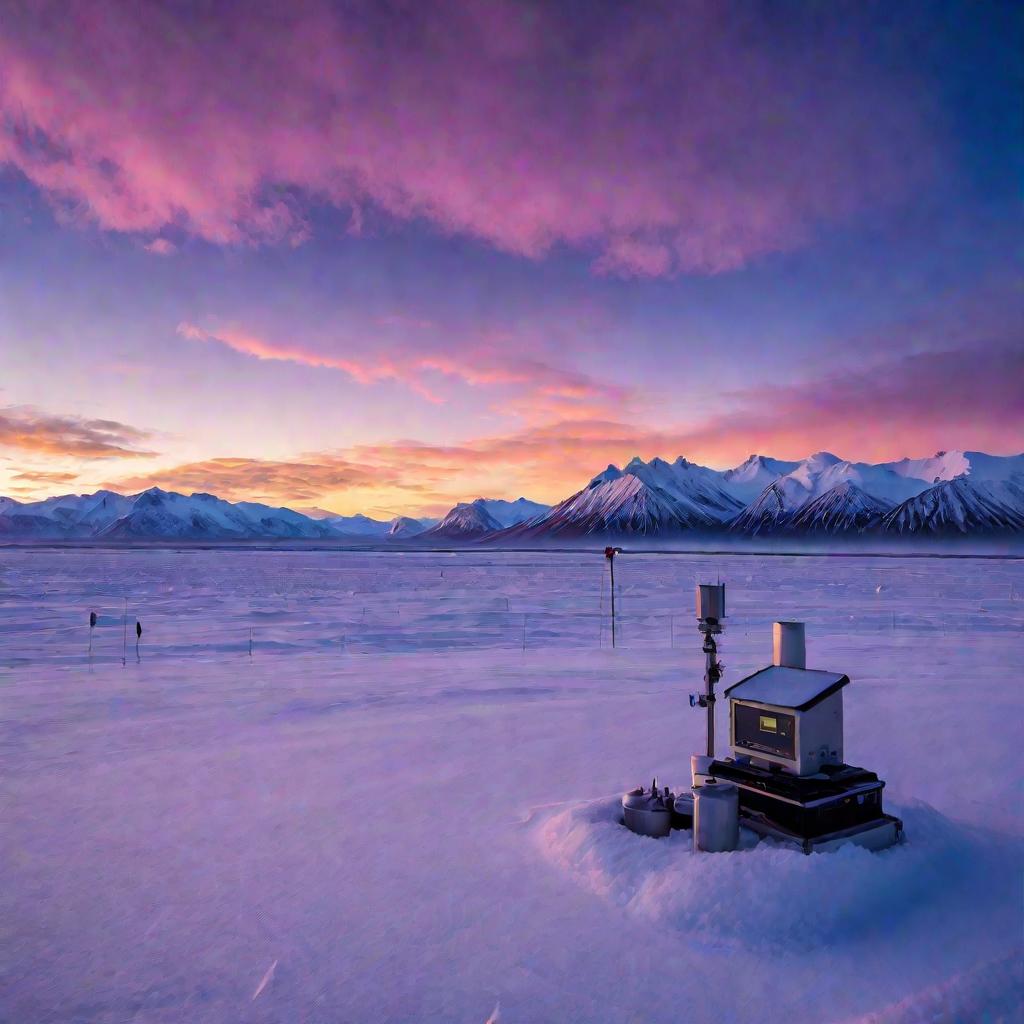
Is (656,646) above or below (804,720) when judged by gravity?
below

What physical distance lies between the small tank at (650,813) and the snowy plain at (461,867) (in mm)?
171

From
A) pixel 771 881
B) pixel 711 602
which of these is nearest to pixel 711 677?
pixel 711 602

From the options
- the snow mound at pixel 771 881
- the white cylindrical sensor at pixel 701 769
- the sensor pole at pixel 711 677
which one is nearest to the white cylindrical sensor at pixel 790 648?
the sensor pole at pixel 711 677

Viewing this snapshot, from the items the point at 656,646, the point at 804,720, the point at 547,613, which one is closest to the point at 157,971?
the point at 804,720

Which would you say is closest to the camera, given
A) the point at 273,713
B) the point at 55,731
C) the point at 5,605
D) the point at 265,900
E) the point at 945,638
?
the point at 265,900

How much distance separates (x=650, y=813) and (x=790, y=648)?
5.98ft

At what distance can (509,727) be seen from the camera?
10.2m

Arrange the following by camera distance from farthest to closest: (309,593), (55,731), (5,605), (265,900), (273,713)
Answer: (309,593) → (5,605) → (273,713) → (55,731) → (265,900)

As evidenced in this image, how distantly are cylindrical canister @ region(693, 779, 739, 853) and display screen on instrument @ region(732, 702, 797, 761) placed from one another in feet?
1.60

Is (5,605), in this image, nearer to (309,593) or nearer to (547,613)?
(309,593)

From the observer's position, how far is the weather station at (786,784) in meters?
5.48

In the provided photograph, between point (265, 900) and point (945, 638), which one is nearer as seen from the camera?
point (265, 900)

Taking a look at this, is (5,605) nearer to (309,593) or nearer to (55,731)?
(309,593)

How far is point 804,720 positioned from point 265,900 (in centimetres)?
423
